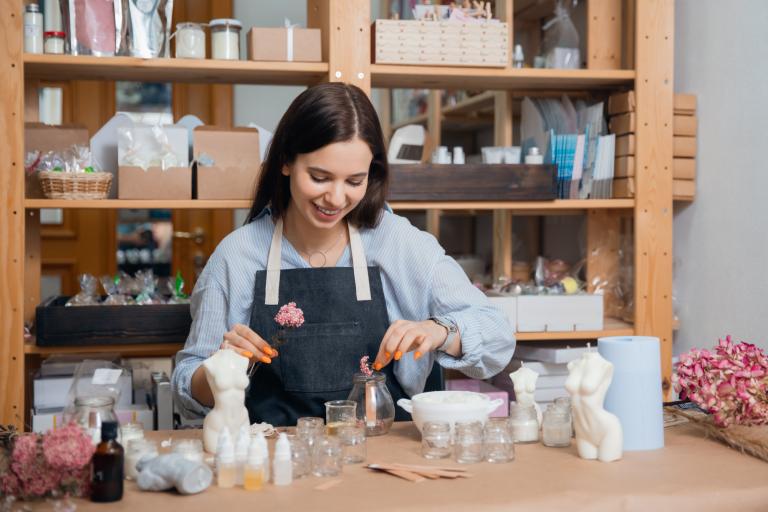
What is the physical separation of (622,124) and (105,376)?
1728 millimetres

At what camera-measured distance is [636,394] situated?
5.08 ft

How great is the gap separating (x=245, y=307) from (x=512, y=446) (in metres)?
0.79

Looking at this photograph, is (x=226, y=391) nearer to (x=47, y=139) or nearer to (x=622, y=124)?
(x=47, y=139)

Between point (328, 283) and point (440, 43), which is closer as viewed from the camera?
point (328, 283)

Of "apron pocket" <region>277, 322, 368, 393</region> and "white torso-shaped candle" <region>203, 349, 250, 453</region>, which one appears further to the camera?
"apron pocket" <region>277, 322, 368, 393</region>

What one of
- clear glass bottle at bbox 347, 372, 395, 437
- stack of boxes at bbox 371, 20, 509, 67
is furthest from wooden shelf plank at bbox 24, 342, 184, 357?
clear glass bottle at bbox 347, 372, 395, 437

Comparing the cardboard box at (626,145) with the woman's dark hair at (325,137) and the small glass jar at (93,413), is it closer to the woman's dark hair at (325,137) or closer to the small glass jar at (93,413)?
the woman's dark hair at (325,137)

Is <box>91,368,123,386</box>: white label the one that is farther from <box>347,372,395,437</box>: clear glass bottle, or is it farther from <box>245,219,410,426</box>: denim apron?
<box>347,372,395,437</box>: clear glass bottle

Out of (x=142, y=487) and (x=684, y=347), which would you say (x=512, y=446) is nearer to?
(x=142, y=487)

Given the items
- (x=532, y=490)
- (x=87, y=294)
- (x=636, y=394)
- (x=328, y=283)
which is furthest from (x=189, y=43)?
(x=532, y=490)

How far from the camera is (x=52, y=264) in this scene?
13.8 ft

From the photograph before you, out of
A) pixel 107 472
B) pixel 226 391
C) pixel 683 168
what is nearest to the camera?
pixel 107 472

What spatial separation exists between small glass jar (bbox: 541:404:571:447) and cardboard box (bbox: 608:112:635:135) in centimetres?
154

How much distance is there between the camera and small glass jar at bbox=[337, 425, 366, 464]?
1.44 metres
